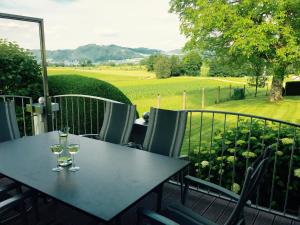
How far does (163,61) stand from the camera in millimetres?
12773

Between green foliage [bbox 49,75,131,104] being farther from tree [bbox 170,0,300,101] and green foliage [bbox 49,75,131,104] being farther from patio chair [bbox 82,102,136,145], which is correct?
tree [bbox 170,0,300,101]

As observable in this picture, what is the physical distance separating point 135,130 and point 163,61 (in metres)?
9.67

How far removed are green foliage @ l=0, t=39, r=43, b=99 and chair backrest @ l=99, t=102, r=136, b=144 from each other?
9.92 feet

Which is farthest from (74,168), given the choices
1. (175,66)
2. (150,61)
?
(175,66)

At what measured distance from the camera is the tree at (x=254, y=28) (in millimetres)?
10430

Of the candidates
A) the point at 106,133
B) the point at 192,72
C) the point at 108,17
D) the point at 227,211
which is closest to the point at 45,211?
the point at 106,133

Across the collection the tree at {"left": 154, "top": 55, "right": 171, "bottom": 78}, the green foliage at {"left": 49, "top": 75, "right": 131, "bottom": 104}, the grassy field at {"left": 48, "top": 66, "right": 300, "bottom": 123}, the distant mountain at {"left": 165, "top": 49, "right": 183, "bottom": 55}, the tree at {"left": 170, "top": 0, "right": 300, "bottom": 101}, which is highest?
the tree at {"left": 170, "top": 0, "right": 300, "bottom": 101}

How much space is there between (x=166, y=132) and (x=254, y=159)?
1.27m

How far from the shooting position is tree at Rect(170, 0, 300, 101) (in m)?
10.4

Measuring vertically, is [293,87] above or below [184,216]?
above

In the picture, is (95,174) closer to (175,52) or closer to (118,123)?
(118,123)

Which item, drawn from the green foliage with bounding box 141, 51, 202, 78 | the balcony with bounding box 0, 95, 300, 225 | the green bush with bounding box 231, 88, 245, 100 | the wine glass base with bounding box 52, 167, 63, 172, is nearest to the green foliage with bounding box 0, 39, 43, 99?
the balcony with bounding box 0, 95, 300, 225

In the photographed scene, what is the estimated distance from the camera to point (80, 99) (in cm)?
539

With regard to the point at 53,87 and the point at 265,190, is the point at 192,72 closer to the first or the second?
the point at 53,87
